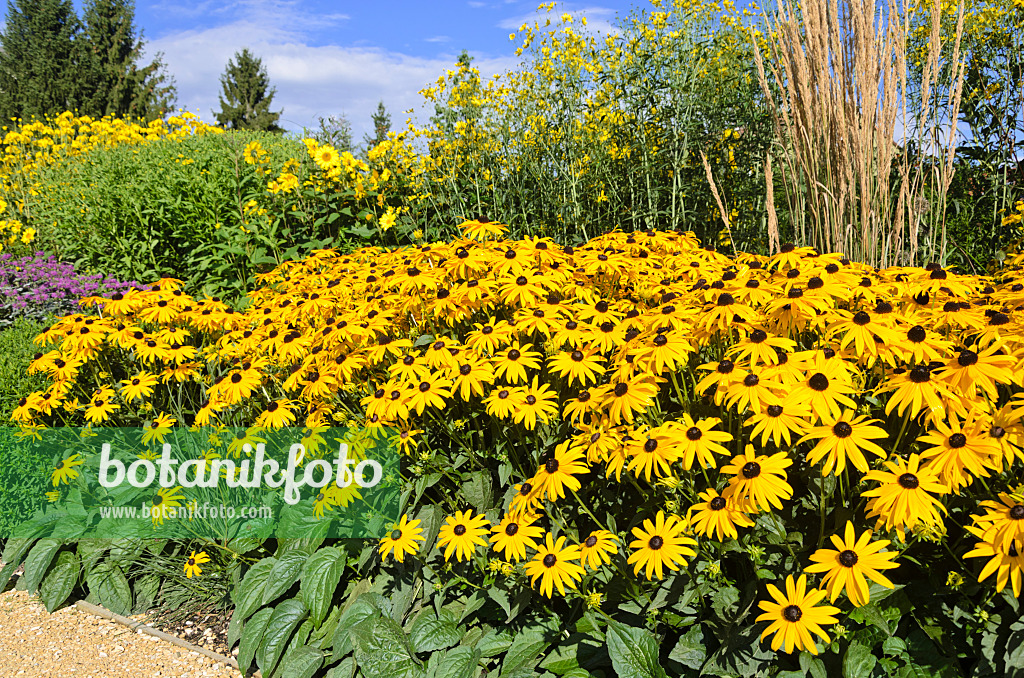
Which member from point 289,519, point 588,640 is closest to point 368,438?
point 289,519

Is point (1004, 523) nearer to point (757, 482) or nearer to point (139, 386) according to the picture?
point (757, 482)

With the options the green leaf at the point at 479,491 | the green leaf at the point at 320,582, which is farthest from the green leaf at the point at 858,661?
A: the green leaf at the point at 320,582

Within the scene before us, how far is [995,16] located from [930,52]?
3023 millimetres

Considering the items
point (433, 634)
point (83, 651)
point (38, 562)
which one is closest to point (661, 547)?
point (433, 634)

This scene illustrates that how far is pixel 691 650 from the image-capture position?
75.0 inches

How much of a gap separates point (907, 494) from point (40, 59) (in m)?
33.3

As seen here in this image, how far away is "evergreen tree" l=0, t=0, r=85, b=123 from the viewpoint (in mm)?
26719

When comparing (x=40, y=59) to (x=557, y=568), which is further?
(x=40, y=59)

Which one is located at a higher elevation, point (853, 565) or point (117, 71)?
point (117, 71)

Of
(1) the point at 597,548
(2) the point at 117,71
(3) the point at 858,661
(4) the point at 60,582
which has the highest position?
(2) the point at 117,71

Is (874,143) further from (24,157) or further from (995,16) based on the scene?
(24,157)

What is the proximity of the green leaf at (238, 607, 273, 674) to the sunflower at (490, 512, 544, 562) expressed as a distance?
1.18 metres

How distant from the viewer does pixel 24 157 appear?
11062 mm

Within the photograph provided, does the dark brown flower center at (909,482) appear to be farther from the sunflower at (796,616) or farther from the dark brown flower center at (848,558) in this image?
the sunflower at (796,616)
